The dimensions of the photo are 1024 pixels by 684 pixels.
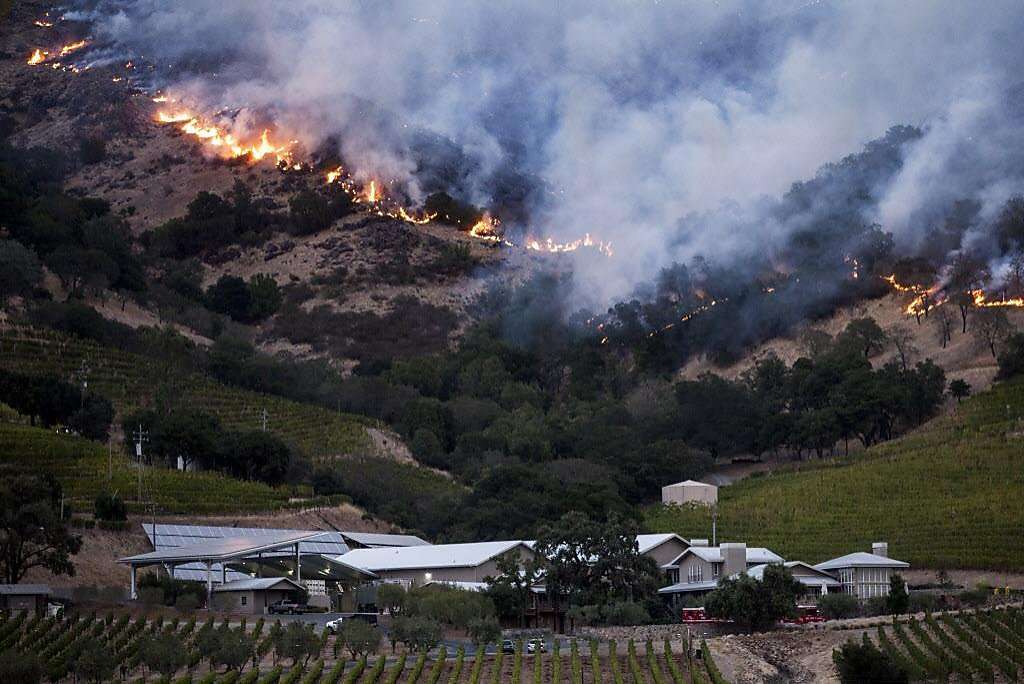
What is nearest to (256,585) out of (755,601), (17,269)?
(755,601)

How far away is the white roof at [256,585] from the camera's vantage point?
66.5 meters

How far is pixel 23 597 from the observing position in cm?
5938

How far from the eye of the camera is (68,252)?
12406 cm

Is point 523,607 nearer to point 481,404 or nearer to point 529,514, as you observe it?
point 529,514

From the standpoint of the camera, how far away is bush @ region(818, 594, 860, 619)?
206ft

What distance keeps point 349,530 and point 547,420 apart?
28.5 metres

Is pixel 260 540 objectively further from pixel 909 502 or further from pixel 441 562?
pixel 909 502

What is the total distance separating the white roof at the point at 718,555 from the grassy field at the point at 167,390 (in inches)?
1305

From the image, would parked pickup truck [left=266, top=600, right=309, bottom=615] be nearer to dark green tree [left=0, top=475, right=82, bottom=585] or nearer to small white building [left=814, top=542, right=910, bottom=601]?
dark green tree [left=0, top=475, right=82, bottom=585]

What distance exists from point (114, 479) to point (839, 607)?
116 feet

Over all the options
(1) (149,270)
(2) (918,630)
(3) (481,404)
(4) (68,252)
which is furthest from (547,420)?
(2) (918,630)

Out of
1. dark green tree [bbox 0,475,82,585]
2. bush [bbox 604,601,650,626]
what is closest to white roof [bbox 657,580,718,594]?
bush [bbox 604,601,650,626]

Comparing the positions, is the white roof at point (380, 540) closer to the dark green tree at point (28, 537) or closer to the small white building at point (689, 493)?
the small white building at point (689, 493)

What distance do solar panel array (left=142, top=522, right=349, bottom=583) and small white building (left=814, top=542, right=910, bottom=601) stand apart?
21.7 metres
